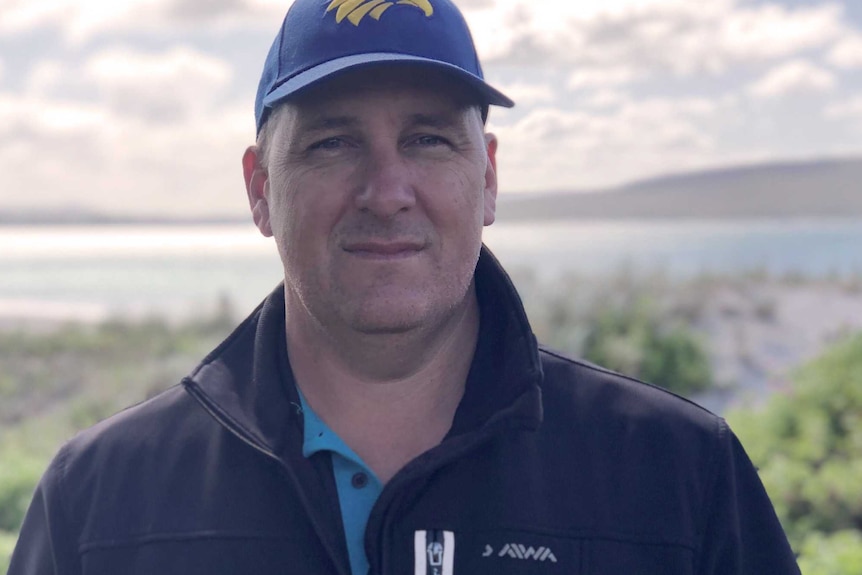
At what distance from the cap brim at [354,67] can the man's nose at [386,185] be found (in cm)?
16

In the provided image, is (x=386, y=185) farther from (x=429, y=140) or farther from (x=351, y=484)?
(x=351, y=484)

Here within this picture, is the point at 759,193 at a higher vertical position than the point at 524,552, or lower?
higher

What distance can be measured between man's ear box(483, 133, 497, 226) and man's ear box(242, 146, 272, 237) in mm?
444

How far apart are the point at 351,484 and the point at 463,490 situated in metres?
0.21

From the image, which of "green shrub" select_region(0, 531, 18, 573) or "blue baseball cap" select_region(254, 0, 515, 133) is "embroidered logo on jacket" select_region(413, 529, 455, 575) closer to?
"blue baseball cap" select_region(254, 0, 515, 133)

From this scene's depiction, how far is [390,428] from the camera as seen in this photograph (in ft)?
6.51

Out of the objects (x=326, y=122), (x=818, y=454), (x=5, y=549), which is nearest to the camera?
(x=326, y=122)

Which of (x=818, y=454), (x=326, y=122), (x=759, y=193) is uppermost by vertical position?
(x=759, y=193)

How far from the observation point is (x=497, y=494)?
71.9 inches

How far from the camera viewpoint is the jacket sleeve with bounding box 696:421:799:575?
1811 millimetres

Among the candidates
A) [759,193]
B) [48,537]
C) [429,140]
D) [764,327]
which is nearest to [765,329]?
[764,327]

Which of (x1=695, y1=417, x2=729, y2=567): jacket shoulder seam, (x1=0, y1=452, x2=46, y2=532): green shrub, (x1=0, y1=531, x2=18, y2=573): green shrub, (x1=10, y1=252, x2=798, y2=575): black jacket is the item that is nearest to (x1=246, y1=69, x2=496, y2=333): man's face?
(x1=10, y1=252, x2=798, y2=575): black jacket

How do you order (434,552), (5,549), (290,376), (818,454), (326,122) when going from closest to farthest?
1. (434,552)
2. (326,122)
3. (290,376)
4. (5,549)
5. (818,454)

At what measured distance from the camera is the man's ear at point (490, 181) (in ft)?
6.77
